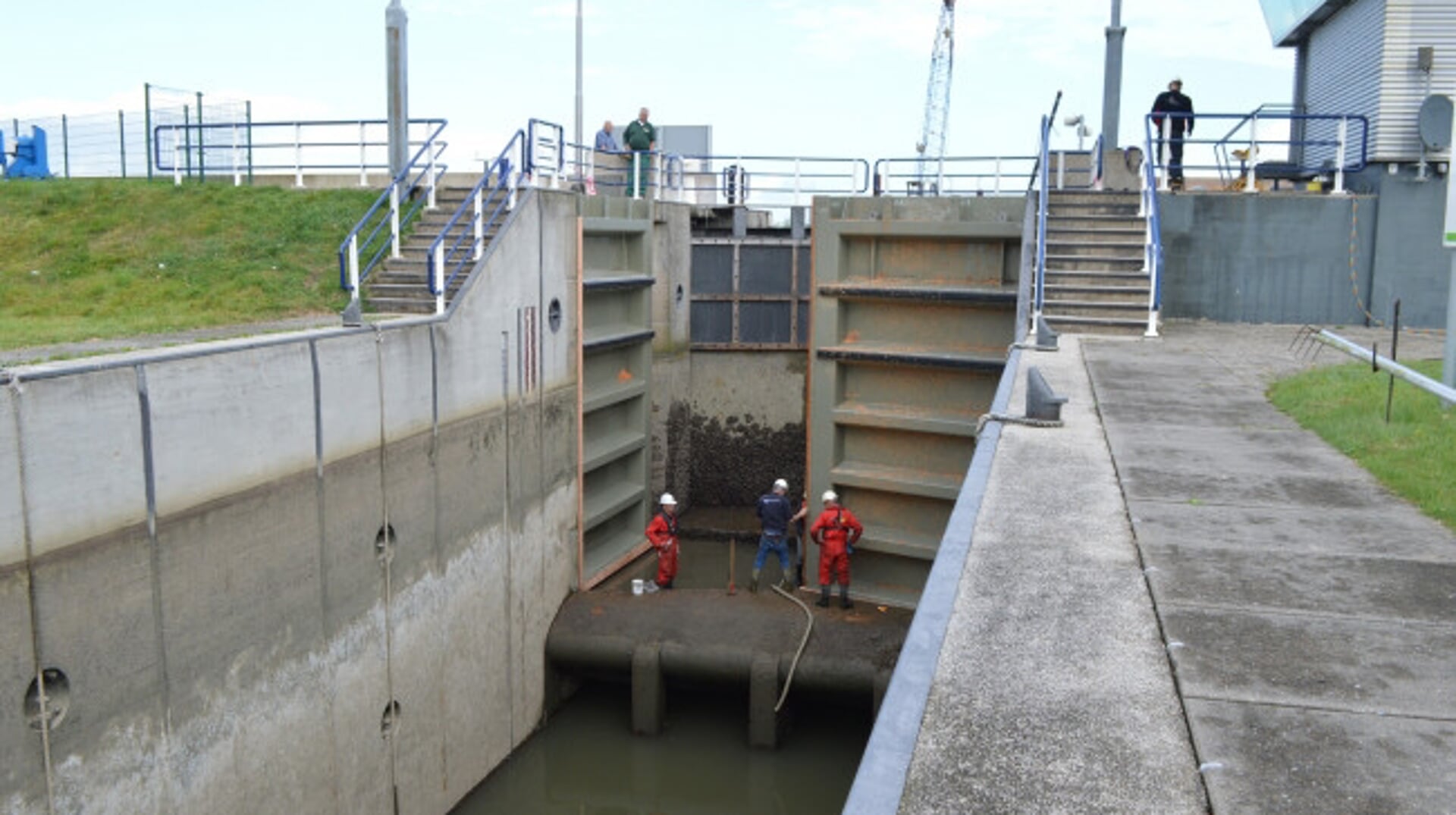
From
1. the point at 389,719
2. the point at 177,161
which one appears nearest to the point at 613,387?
the point at 389,719

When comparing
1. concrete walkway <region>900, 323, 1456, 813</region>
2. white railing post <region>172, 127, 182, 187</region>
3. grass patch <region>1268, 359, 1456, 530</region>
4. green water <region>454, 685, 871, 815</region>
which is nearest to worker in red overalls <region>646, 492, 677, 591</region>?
green water <region>454, 685, 871, 815</region>

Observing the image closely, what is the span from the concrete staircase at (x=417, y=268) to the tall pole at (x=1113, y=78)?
875cm

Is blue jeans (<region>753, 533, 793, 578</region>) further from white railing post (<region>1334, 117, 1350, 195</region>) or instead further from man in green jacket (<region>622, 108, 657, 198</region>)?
white railing post (<region>1334, 117, 1350, 195</region>)

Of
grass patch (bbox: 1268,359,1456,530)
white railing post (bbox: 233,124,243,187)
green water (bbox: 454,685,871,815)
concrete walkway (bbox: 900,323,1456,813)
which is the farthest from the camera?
white railing post (bbox: 233,124,243,187)

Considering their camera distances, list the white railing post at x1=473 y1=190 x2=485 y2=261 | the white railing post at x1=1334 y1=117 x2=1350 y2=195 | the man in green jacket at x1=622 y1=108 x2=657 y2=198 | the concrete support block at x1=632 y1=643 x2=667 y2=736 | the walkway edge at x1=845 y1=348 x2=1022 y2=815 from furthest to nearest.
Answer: the man in green jacket at x1=622 y1=108 x2=657 y2=198, the white railing post at x1=1334 y1=117 x2=1350 y2=195, the concrete support block at x1=632 y1=643 x2=667 y2=736, the white railing post at x1=473 y1=190 x2=485 y2=261, the walkway edge at x1=845 y1=348 x2=1022 y2=815

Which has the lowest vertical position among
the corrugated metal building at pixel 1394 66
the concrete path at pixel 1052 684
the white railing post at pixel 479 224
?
the concrete path at pixel 1052 684

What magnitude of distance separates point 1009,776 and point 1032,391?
5389 mm

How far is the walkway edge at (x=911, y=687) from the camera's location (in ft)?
11.1

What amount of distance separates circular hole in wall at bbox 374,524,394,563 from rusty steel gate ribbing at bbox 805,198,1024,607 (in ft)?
22.9

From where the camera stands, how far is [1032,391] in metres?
8.61

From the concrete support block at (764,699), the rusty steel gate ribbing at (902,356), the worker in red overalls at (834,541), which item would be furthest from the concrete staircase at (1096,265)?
the concrete support block at (764,699)

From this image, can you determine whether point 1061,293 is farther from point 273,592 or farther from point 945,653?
point 945,653

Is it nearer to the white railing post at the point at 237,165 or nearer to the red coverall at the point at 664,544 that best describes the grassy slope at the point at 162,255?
the white railing post at the point at 237,165

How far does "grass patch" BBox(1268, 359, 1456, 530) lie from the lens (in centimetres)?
703
